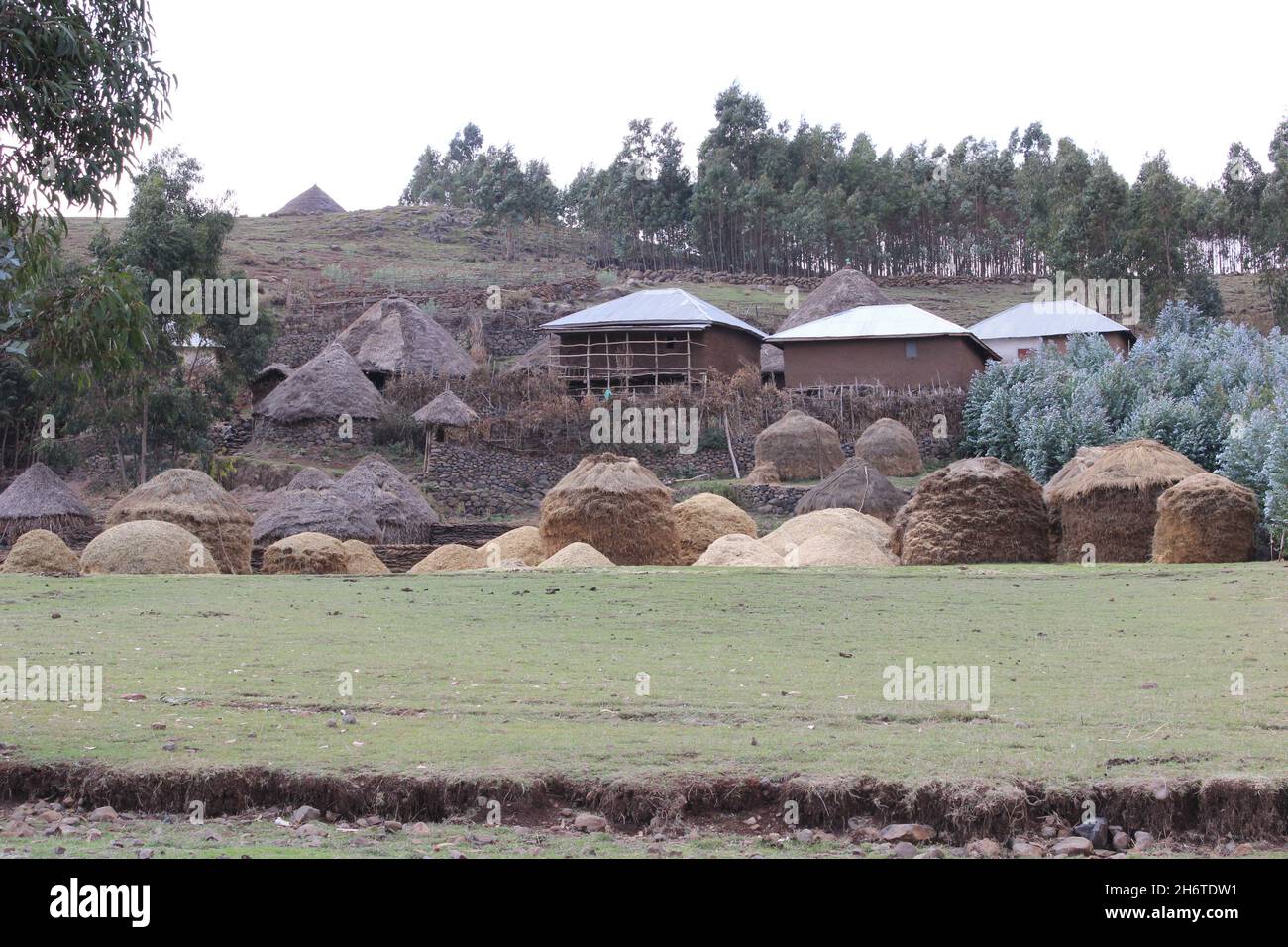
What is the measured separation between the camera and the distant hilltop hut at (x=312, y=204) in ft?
371

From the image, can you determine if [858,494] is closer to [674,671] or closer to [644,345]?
[674,671]

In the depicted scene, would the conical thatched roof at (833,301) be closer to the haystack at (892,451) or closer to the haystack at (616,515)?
the haystack at (892,451)

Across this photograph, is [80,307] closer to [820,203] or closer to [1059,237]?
[1059,237]

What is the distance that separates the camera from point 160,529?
27.8 metres

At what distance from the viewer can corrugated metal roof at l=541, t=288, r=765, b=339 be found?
5519 centimetres

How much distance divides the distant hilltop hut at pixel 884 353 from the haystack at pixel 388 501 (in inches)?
752

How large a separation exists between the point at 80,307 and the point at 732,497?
1251 inches

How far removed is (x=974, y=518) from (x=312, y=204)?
97040 millimetres

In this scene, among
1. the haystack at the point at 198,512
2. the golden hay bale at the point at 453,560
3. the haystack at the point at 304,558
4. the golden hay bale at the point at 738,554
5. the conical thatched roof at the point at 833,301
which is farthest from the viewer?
the conical thatched roof at the point at 833,301

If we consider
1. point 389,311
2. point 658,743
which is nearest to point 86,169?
point 658,743

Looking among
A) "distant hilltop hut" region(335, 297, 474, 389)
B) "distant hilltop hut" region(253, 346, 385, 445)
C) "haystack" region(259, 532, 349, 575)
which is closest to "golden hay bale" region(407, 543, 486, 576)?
"haystack" region(259, 532, 349, 575)

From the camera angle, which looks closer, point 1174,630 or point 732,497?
point 1174,630

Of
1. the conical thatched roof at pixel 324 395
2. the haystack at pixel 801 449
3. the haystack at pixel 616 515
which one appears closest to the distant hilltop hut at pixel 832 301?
the haystack at pixel 801 449
